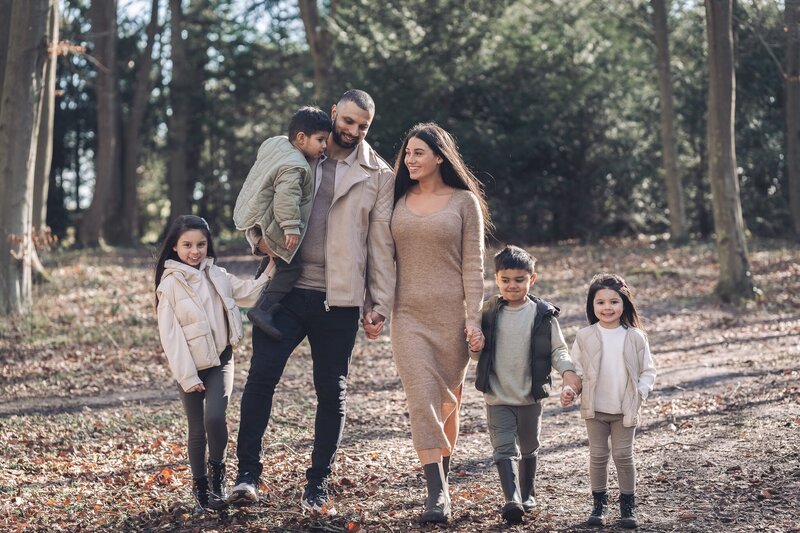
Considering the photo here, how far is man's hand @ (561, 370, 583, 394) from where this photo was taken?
16.6 feet

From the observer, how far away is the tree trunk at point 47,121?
13312 millimetres

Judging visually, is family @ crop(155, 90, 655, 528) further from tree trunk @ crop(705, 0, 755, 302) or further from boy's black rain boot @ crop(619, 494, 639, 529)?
tree trunk @ crop(705, 0, 755, 302)

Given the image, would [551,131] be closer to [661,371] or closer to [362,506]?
[661,371]

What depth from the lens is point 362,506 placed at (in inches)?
221

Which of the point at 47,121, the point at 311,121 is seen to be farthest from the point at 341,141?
the point at 47,121

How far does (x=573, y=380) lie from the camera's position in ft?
16.6

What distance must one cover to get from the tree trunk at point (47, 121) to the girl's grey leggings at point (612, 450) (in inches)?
389

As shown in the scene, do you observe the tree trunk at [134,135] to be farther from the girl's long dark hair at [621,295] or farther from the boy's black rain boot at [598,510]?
the boy's black rain boot at [598,510]

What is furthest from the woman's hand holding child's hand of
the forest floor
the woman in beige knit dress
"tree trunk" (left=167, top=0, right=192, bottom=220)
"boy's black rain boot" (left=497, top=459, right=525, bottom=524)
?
"tree trunk" (left=167, top=0, right=192, bottom=220)

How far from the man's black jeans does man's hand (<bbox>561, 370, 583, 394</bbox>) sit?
118 cm

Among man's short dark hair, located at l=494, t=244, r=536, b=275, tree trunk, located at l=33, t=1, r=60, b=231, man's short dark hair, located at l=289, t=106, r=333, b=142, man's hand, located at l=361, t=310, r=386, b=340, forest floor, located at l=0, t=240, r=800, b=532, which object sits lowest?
forest floor, located at l=0, t=240, r=800, b=532

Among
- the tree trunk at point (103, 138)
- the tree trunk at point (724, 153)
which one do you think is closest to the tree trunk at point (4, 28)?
the tree trunk at point (103, 138)

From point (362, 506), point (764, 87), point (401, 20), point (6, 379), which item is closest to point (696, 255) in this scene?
point (764, 87)

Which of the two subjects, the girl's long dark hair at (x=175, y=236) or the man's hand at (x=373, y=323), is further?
the girl's long dark hair at (x=175, y=236)
